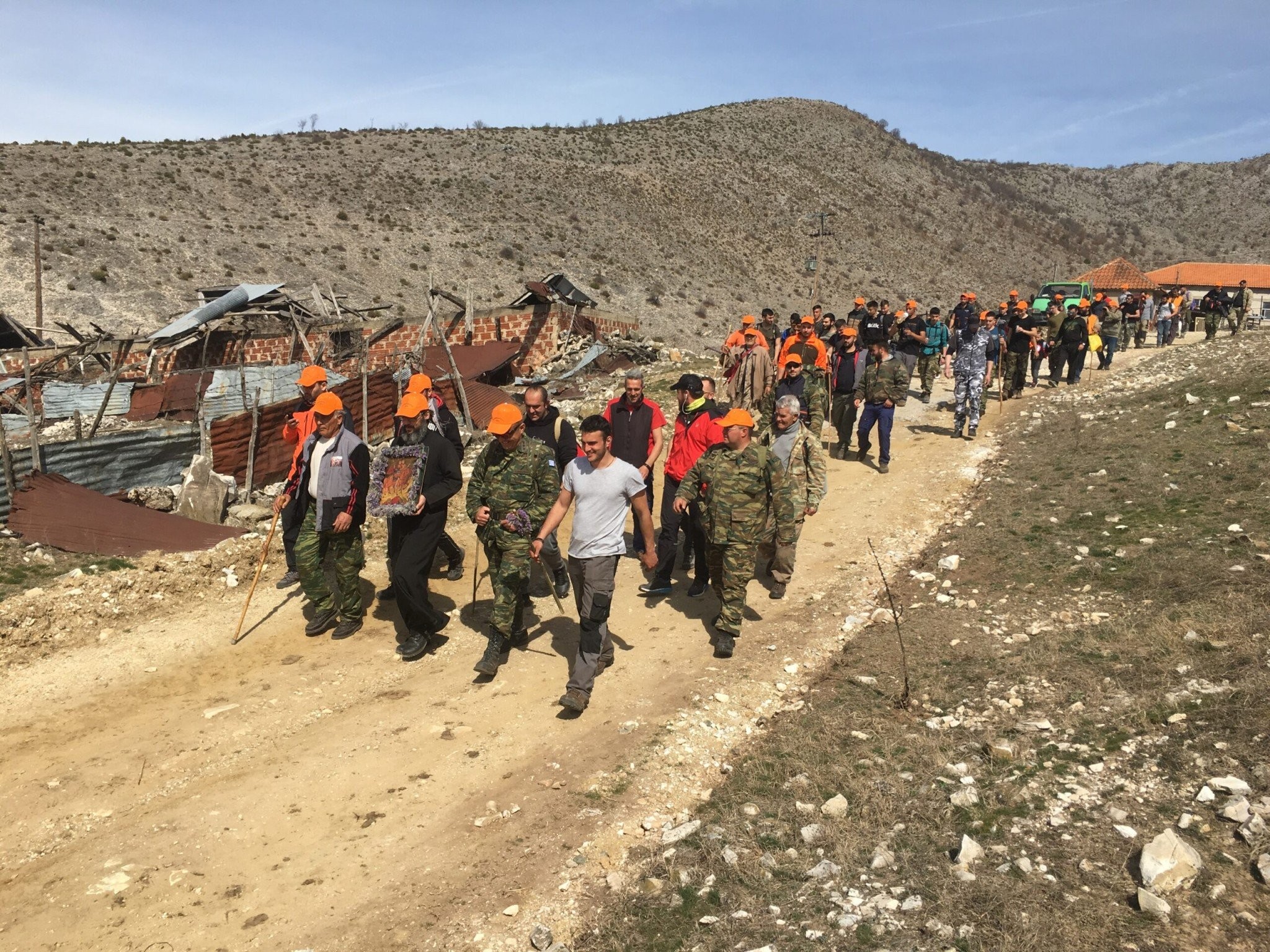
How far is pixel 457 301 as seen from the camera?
17.1m

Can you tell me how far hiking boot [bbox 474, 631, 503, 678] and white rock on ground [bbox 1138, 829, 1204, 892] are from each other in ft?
12.6

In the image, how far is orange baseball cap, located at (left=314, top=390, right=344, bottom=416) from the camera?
614 cm

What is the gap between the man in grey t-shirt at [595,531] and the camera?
17.6 ft

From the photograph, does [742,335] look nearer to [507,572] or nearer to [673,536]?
[673,536]

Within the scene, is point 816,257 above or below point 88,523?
above

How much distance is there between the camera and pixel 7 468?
26.8 feet

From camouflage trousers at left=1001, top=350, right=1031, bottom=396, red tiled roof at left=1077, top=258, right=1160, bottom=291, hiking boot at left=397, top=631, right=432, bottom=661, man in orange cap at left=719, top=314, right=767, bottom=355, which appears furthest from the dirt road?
red tiled roof at left=1077, top=258, right=1160, bottom=291

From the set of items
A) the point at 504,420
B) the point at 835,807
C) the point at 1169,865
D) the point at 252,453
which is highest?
the point at 504,420

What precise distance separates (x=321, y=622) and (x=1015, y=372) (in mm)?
12293

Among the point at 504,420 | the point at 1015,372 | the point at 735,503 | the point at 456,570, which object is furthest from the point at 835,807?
the point at 1015,372

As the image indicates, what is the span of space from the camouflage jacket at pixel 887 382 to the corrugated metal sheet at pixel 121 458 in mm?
8017

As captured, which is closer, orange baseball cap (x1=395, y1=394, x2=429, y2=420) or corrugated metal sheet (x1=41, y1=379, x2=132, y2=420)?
orange baseball cap (x1=395, y1=394, x2=429, y2=420)

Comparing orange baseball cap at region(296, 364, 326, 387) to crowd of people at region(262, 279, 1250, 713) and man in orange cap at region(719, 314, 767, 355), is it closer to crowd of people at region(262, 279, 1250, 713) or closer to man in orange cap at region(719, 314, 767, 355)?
crowd of people at region(262, 279, 1250, 713)

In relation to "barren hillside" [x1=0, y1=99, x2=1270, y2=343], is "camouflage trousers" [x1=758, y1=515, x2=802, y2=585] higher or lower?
lower
